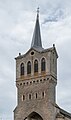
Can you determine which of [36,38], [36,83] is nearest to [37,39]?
[36,38]

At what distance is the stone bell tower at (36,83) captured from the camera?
70.1 metres

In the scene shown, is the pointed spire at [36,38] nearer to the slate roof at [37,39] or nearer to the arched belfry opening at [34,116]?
the slate roof at [37,39]

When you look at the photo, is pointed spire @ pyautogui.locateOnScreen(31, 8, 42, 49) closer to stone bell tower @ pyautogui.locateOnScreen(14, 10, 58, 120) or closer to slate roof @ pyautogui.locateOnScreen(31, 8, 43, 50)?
slate roof @ pyautogui.locateOnScreen(31, 8, 43, 50)

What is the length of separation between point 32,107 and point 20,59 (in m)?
10.6

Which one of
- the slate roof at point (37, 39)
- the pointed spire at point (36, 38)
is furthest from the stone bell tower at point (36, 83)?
the pointed spire at point (36, 38)

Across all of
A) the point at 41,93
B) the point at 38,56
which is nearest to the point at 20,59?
the point at 38,56

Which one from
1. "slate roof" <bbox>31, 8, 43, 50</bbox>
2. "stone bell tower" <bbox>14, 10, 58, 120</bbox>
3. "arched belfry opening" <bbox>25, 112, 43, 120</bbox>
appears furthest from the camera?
"slate roof" <bbox>31, 8, 43, 50</bbox>

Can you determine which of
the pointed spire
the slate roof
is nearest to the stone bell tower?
the slate roof

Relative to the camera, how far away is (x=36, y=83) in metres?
72.2

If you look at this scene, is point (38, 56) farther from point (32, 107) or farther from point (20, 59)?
point (32, 107)

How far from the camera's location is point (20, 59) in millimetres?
76188

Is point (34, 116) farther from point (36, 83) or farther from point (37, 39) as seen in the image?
point (37, 39)

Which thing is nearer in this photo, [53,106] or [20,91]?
[53,106]

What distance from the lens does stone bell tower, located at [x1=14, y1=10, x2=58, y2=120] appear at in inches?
2758
